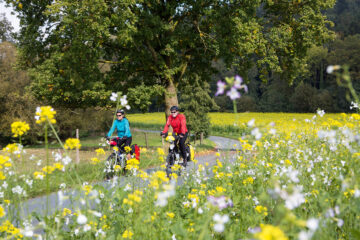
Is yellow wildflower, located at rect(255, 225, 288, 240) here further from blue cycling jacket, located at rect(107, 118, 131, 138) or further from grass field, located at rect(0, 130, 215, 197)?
blue cycling jacket, located at rect(107, 118, 131, 138)

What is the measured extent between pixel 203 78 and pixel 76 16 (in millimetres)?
8815

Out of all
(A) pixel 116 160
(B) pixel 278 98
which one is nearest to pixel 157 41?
(A) pixel 116 160

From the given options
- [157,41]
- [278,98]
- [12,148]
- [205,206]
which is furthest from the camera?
[278,98]

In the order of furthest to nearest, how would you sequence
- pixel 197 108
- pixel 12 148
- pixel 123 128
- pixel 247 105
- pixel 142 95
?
pixel 247 105
pixel 197 108
pixel 142 95
pixel 123 128
pixel 12 148

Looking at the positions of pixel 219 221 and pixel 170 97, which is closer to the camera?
pixel 219 221

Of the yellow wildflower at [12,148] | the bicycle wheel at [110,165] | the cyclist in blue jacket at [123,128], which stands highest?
the yellow wildflower at [12,148]

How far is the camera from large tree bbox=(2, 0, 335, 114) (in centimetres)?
1319

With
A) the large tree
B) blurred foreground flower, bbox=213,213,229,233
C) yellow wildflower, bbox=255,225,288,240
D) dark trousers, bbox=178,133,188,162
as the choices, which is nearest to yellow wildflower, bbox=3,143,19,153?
blurred foreground flower, bbox=213,213,229,233

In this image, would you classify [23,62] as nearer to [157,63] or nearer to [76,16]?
[76,16]

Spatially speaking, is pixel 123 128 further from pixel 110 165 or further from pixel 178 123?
pixel 110 165

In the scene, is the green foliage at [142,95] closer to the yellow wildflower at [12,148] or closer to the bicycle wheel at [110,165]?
the bicycle wheel at [110,165]


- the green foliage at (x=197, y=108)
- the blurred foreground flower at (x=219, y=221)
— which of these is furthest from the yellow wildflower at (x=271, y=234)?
the green foliage at (x=197, y=108)

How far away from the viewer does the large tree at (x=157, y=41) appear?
13.2m

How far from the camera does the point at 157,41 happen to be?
15.6 meters
